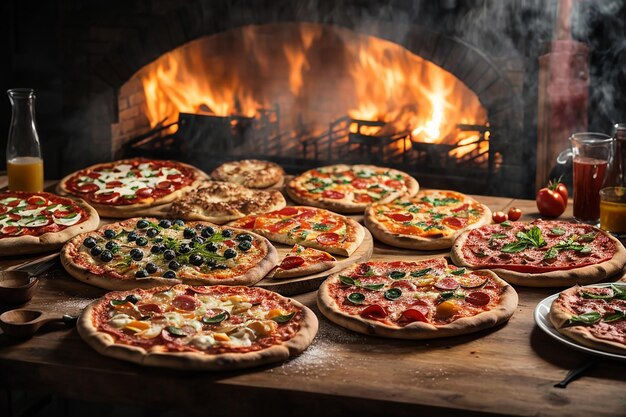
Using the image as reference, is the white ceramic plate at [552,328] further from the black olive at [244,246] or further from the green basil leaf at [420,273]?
the black olive at [244,246]

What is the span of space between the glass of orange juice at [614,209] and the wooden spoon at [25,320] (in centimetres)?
305

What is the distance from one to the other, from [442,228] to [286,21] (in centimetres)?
282

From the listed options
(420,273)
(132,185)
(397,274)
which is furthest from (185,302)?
(132,185)

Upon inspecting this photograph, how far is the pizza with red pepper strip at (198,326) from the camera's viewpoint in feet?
11.9

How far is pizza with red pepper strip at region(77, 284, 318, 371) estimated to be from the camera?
3.63 metres

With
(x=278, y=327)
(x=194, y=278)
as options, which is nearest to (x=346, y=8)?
(x=194, y=278)

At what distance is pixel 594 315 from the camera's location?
396cm

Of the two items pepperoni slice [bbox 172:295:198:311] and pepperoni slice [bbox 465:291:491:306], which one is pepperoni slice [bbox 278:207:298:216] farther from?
pepperoni slice [bbox 465:291:491:306]

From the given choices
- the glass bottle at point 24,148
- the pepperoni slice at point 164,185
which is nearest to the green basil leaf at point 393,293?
the pepperoni slice at point 164,185

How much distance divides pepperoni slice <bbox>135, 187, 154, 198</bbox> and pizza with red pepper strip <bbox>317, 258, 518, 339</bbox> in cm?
185

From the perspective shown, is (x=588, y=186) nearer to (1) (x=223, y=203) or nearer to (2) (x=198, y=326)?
(1) (x=223, y=203)

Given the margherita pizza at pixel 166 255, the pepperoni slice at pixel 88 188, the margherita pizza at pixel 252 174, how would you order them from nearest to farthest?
the margherita pizza at pixel 166 255 → the pepperoni slice at pixel 88 188 → the margherita pizza at pixel 252 174

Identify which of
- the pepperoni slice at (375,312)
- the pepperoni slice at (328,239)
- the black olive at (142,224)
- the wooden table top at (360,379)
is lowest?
the wooden table top at (360,379)

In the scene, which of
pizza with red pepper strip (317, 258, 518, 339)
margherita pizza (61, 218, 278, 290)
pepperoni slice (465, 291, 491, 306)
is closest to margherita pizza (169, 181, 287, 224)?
margherita pizza (61, 218, 278, 290)
